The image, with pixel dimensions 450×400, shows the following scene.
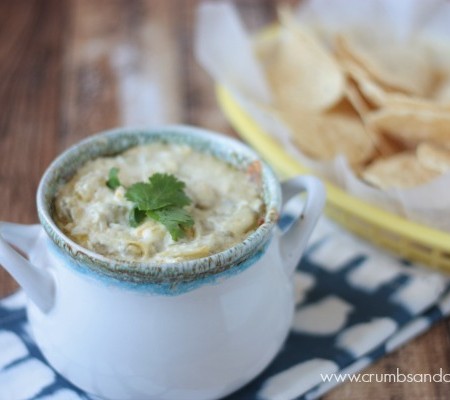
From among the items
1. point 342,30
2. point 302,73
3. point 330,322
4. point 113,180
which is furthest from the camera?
point 342,30

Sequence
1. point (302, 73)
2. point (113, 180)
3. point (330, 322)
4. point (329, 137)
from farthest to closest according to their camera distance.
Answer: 1. point (302, 73)
2. point (329, 137)
3. point (330, 322)
4. point (113, 180)

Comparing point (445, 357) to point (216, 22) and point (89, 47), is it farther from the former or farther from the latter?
point (89, 47)

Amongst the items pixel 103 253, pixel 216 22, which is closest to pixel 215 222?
pixel 103 253

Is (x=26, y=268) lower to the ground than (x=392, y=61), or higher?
higher

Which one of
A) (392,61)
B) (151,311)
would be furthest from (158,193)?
(392,61)

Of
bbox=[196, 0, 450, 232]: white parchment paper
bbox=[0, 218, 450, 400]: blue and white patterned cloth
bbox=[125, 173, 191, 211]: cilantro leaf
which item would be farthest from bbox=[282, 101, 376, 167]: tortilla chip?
bbox=[125, 173, 191, 211]: cilantro leaf

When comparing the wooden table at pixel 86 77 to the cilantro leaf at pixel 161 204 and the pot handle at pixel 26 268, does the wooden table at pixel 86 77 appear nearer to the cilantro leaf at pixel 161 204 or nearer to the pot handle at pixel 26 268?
the pot handle at pixel 26 268

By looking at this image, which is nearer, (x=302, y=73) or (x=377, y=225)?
(x=377, y=225)

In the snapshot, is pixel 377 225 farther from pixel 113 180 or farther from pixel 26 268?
pixel 26 268
